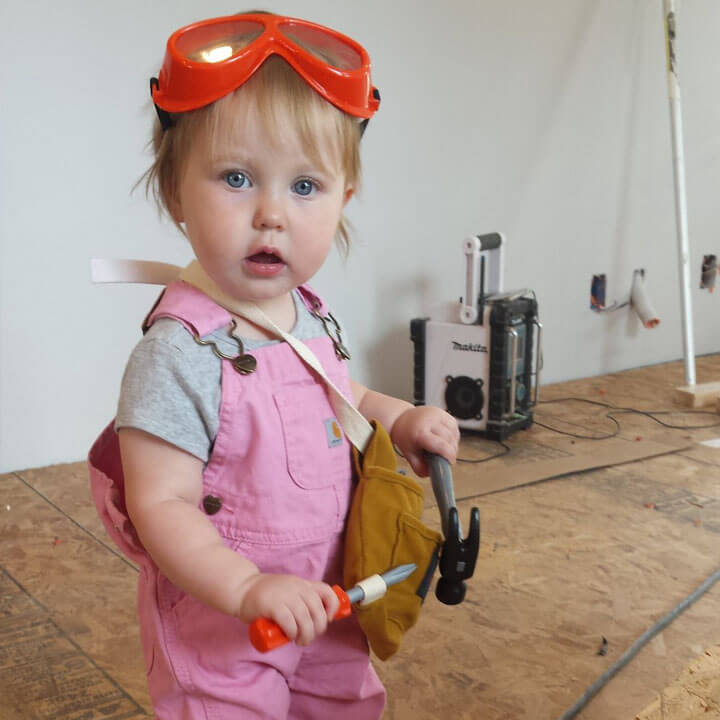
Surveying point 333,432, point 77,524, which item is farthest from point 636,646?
point 77,524

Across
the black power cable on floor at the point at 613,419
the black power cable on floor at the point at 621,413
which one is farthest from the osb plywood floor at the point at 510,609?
the black power cable on floor at the point at 621,413

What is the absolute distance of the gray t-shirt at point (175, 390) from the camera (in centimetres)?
75

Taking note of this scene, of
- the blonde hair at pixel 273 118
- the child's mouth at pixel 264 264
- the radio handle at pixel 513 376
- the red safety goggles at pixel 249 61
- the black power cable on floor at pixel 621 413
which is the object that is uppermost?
the red safety goggles at pixel 249 61

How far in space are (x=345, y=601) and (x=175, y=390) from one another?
0.24m

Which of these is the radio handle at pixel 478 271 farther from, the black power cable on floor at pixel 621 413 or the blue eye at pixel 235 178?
the blue eye at pixel 235 178

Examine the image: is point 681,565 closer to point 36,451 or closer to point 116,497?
point 116,497

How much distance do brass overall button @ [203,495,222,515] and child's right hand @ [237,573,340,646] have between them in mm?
121

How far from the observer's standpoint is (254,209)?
772 millimetres

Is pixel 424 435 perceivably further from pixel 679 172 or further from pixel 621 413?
pixel 679 172

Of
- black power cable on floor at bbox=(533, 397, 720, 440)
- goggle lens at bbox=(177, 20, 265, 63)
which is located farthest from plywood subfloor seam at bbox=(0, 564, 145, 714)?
black power cable on floor at bbox=(533, 397, 720, 440)

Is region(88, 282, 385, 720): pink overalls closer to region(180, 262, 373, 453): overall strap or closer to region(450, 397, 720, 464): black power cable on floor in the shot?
region(180, 262, 373, 453): overall strap

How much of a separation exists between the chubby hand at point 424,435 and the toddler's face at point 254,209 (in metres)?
0.24

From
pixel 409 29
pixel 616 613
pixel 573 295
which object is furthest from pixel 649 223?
pixel 616 613

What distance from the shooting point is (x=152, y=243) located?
217cm
